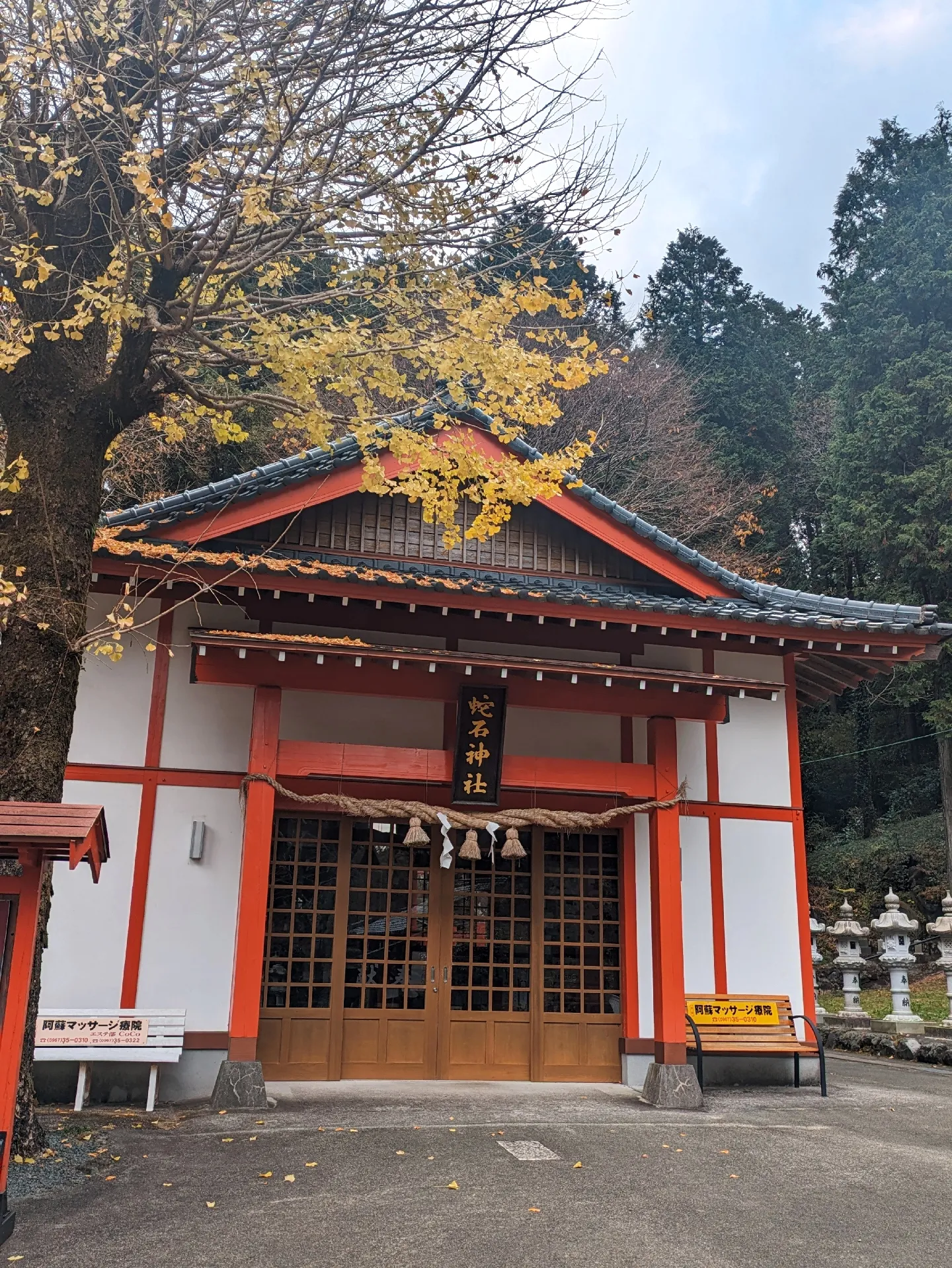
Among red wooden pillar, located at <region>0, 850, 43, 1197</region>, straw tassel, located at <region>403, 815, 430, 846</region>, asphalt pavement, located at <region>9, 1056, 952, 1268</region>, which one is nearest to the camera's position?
asphalt pavement, located at <region>9, 1056, 952, 1268</region>

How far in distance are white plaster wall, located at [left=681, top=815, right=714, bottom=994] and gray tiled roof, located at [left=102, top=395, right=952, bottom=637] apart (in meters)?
2.22

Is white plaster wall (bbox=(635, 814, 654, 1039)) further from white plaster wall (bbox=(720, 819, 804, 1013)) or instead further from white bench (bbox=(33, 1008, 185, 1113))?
white bench (bbox=(33, 1008, 185, 1113))

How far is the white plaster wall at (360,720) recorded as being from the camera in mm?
8945

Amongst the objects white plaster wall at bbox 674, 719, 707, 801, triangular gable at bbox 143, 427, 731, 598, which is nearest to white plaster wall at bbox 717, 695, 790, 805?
white plaster wall at bbox 674, 719, 707, 801

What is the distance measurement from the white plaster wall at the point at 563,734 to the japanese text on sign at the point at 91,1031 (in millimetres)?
4045

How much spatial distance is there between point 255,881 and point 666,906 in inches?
142

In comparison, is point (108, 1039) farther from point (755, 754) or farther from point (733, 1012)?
point (755, 754)

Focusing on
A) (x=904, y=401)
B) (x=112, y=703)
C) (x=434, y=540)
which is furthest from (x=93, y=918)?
(x=904, y=401)

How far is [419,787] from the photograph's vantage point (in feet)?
29.3

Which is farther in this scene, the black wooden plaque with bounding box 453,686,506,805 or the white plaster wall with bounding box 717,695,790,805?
the white plaster wall with bounding box 717,695,790,805

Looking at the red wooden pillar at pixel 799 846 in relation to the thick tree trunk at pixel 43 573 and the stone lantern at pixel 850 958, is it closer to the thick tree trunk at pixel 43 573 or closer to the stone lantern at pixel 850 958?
the stone lantern at pixel 850 958

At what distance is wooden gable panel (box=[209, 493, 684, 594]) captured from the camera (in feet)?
31.4

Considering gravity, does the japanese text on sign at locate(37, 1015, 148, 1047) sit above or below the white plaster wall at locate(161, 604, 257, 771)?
below

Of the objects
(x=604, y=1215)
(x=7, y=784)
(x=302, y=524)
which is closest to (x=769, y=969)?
(x=604, y=1215)
